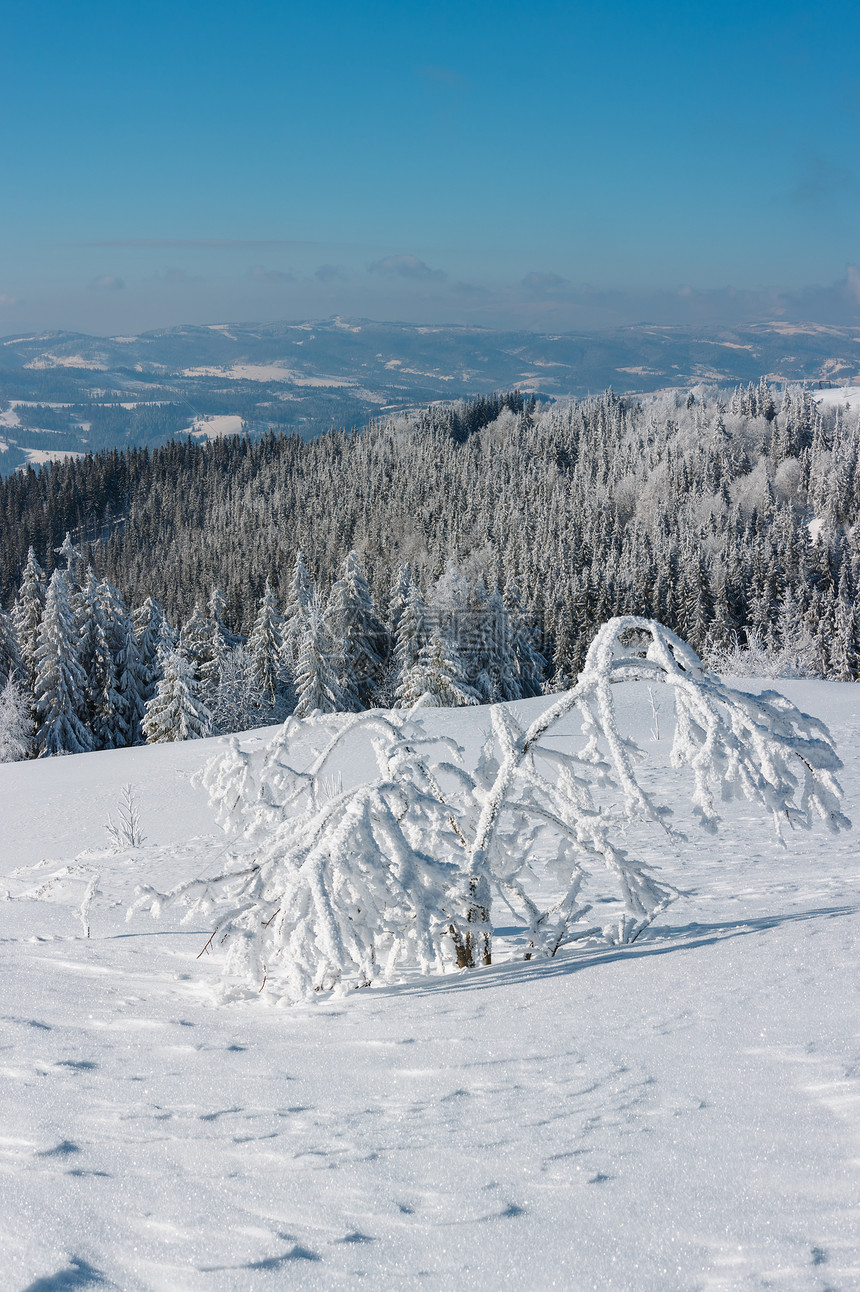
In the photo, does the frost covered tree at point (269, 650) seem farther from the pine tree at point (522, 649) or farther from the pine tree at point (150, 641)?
the pine tree at point (522, 649)

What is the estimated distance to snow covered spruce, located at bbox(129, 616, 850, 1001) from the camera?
4.84m

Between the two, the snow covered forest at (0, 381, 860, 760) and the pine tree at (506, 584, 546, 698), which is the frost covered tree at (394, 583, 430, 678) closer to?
the snow covered forest at (0, 381, 860, 760)

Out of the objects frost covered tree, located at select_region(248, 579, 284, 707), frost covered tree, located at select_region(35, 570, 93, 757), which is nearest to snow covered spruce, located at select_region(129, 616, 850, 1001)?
frost covered tree, located at select_region(35, 570, 93, 757)

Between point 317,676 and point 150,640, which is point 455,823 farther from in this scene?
point 150,640

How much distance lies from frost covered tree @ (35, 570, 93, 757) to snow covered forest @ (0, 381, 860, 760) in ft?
0.40

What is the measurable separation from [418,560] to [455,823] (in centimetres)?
9315

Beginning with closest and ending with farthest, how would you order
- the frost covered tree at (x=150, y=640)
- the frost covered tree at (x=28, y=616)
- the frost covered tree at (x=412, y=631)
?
the frost covered tree at (x=150, y=640)
the frost covered tree at (x=28, y=616)
the frost covered tree at (x=412, y=631)

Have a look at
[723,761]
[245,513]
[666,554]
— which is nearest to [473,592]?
[666,554]

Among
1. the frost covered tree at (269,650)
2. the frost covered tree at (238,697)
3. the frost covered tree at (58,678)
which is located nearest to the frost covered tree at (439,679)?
the frost covered tree at (238,697)

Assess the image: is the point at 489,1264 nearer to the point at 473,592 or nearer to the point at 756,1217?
the point at 756,1217

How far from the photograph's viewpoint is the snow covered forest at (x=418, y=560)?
40.9 metres

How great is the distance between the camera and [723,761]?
4867mm

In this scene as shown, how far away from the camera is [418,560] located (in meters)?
98.6

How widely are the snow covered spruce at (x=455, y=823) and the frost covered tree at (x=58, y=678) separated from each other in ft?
113
